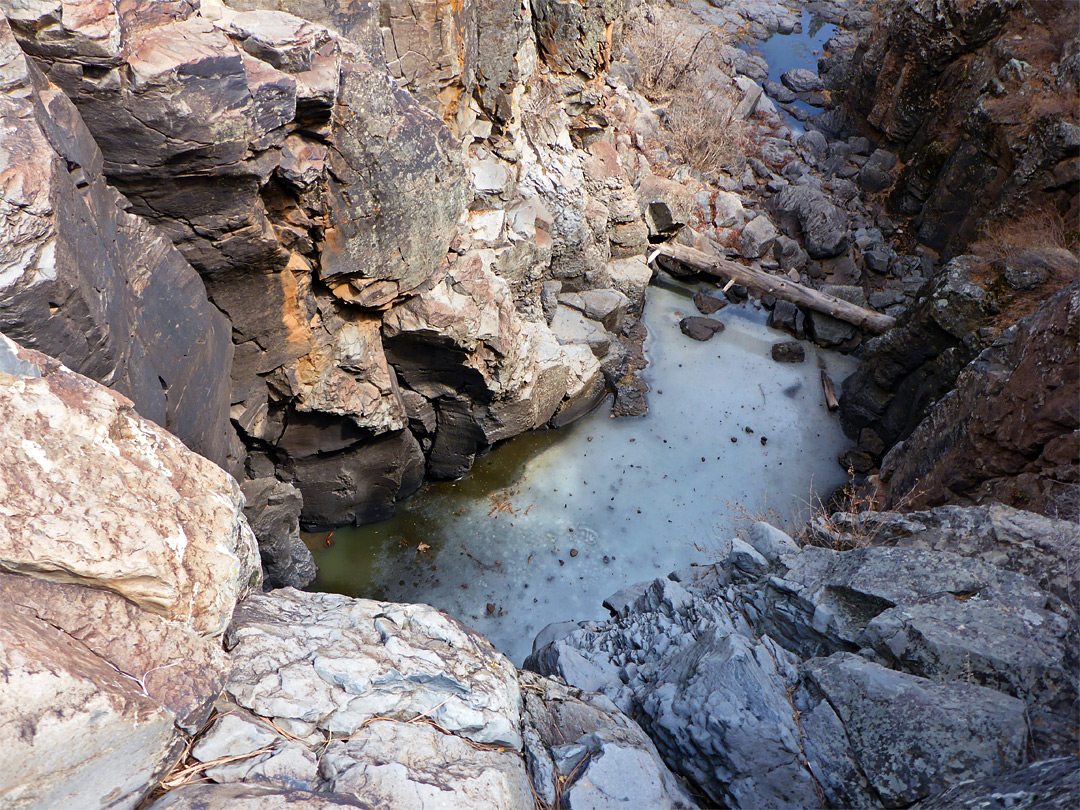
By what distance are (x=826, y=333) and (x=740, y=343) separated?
1.49m

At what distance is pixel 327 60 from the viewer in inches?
211

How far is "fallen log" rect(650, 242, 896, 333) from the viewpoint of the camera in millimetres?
10906

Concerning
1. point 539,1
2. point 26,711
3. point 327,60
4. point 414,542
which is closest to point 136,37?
point 327,60

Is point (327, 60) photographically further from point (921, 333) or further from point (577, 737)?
point (921, 333)

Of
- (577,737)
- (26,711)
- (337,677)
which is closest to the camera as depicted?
(26,711)

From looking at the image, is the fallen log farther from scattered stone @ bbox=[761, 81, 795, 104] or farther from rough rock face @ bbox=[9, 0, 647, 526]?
scattered stone @ bbox=[761, 81, 795, 104]

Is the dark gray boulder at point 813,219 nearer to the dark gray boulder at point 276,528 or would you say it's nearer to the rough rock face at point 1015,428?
the rough rock face at point 1015,428

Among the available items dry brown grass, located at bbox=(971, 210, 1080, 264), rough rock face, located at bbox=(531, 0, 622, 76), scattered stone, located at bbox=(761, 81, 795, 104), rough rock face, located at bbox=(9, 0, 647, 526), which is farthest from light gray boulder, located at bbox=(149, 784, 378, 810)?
scattered stone, located at bbox=(761, 81, 795, 104)

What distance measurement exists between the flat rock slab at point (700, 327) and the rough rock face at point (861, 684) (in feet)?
21.2

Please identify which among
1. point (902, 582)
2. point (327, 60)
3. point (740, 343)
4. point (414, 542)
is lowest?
point (414, 542)

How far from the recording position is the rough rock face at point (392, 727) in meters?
2.83

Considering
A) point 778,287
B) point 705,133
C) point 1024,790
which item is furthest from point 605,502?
point 705,133

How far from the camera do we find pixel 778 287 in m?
11.4

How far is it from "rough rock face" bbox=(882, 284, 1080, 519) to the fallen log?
3562 millimetres
